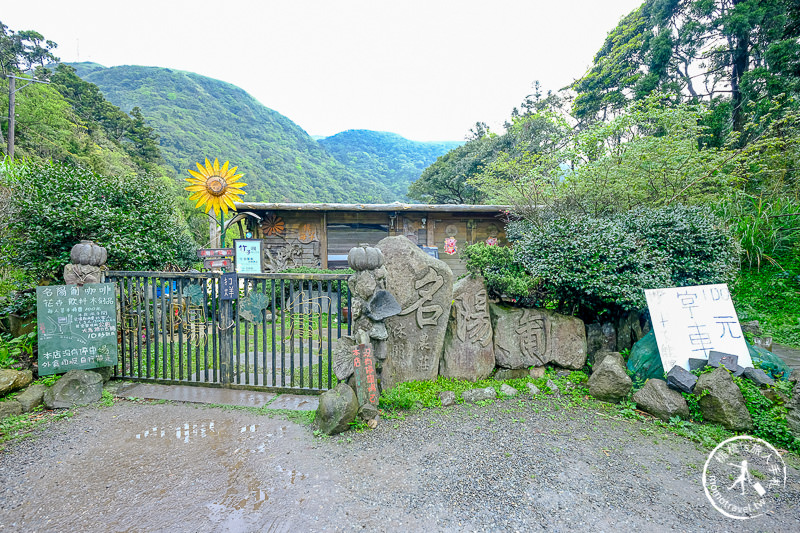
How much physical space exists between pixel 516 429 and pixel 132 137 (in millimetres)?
35570

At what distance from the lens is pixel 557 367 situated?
16.8 ft

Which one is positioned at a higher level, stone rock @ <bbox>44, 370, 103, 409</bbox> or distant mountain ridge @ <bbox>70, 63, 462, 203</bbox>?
distant mountain ridge @ <bbox>70, 63, 462, 203</bbox>

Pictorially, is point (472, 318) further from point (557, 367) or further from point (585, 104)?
point (585, 104)

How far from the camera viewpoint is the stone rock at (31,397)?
4090 mm

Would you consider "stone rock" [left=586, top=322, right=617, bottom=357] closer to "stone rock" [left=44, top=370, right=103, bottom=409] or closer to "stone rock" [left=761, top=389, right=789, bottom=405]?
"stone rock" [left=761, top=389, right=789, bottom=405]

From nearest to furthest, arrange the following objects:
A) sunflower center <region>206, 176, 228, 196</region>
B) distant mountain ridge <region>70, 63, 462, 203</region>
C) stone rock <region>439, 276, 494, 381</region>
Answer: stone rock <region>439, 276, 494, 381</region>, sunflower center <region>206, 176, 228, 196</region>, distant mountain ridge <region>70, 63, 462, 203</region>

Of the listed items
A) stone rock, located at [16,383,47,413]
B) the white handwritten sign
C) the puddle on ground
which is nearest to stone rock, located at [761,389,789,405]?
the white handwritten sign

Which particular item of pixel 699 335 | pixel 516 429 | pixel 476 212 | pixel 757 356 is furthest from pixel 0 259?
pixel 476 212

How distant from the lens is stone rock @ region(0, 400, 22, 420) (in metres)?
3.94

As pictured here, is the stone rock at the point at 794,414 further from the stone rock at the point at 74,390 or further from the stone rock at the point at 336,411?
the stone rock at the point at 74,390

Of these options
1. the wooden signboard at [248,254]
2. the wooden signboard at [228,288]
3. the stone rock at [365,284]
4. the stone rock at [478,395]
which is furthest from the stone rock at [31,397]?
the stone rock at [478,395]

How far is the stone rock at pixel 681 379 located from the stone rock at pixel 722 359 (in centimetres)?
30

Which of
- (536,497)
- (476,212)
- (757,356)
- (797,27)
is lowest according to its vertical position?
(536,497)

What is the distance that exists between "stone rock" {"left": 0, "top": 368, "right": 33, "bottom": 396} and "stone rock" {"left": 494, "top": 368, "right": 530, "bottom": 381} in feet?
20.3
